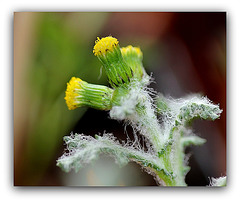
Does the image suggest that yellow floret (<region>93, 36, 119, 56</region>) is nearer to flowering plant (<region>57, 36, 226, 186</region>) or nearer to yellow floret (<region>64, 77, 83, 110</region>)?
flowering plant (<region>57, 36, 226, 186</region>)

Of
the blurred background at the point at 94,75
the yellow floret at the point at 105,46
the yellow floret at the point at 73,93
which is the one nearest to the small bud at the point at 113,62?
the yellow floret at the point at 105,46

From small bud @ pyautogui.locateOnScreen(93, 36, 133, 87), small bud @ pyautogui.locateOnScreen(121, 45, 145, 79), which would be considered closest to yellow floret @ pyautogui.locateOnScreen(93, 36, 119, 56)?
small bud @ pyautogui.locateOnScreen(93, 36, 133, 87)

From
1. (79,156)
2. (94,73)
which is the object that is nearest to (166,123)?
(79,156)

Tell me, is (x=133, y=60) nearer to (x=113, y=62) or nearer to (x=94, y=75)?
(x=113, y=62)
